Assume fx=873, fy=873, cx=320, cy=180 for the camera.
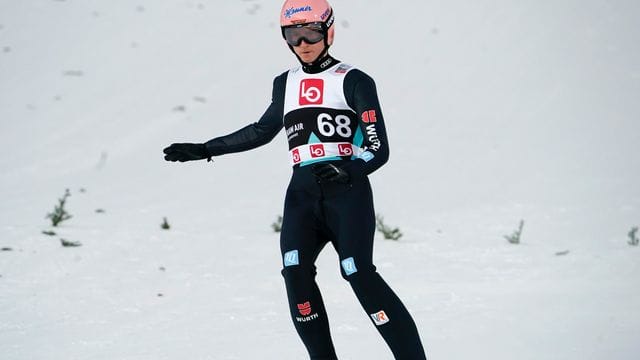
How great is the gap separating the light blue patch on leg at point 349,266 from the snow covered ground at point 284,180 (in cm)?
139

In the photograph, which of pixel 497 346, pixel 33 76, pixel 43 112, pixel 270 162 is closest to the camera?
pixel 497 346

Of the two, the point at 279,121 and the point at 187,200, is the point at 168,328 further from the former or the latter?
the point at 187,200

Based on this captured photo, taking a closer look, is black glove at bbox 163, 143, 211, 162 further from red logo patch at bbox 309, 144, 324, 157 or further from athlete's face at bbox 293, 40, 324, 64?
athlete's face at bbox 293, 40, 324, 64

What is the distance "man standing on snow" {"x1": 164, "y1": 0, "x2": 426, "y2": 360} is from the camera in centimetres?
391

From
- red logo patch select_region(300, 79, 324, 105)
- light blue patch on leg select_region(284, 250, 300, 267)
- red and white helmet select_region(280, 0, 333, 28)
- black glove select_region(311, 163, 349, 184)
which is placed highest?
red and white helmet select_region(280, 0, 333, 28)

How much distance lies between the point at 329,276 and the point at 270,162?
4.05m

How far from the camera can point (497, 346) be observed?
534 centimetres

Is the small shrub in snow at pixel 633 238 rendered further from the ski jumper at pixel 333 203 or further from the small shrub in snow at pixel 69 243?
the small shrub in snow at pixel 69 243

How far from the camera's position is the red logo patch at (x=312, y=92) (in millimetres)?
4113

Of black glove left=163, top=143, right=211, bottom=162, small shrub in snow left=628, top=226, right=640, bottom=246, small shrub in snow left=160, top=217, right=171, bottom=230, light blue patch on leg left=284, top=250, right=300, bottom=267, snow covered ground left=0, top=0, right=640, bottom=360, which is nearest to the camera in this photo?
light blue patch on leg left=284, top=250, right=300, bottom=267

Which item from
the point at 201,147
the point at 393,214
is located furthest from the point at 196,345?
the point at 393,214

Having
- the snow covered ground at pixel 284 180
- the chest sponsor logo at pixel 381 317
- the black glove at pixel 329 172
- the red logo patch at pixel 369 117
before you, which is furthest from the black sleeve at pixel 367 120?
the snow covered ground at pixel 284 180

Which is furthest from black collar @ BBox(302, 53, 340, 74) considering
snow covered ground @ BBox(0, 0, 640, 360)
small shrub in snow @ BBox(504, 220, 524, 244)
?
small shrub in snow @ BBox(504, 220, 524, 244)

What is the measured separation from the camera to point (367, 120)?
3975mm
